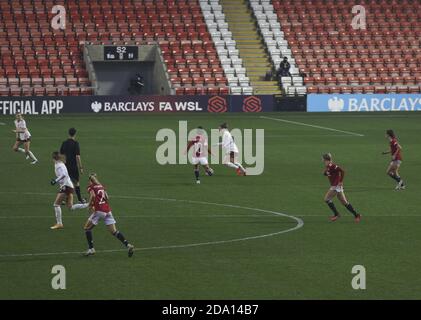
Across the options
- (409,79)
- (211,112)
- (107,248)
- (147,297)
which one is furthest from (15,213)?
(409,79)

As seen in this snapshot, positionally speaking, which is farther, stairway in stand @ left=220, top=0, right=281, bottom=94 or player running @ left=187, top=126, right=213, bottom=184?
stairway in stand @ left=220, top=0, right=281, bottom=94

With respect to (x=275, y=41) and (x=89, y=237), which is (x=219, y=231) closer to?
(x=89, y=237)

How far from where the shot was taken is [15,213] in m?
30.3

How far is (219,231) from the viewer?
27.4 metres

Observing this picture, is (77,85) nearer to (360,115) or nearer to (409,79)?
(360,115)

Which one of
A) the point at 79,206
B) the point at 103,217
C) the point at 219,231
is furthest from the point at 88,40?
the point at 103,217

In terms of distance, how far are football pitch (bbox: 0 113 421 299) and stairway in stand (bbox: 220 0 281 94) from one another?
25.3 meters

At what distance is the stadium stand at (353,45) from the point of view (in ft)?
257

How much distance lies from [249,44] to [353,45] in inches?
320

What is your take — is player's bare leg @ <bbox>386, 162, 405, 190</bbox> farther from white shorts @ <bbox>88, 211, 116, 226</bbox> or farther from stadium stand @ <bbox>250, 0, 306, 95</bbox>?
stadium stand @ <bbox>250, 0, 306, 95</bbox>

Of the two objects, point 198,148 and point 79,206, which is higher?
point 198,148

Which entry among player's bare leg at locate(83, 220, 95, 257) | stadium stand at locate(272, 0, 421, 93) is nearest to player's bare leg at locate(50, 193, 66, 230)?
player's bare leg at locate(83, 220, 95, 257)

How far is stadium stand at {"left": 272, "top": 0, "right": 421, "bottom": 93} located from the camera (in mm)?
78438
